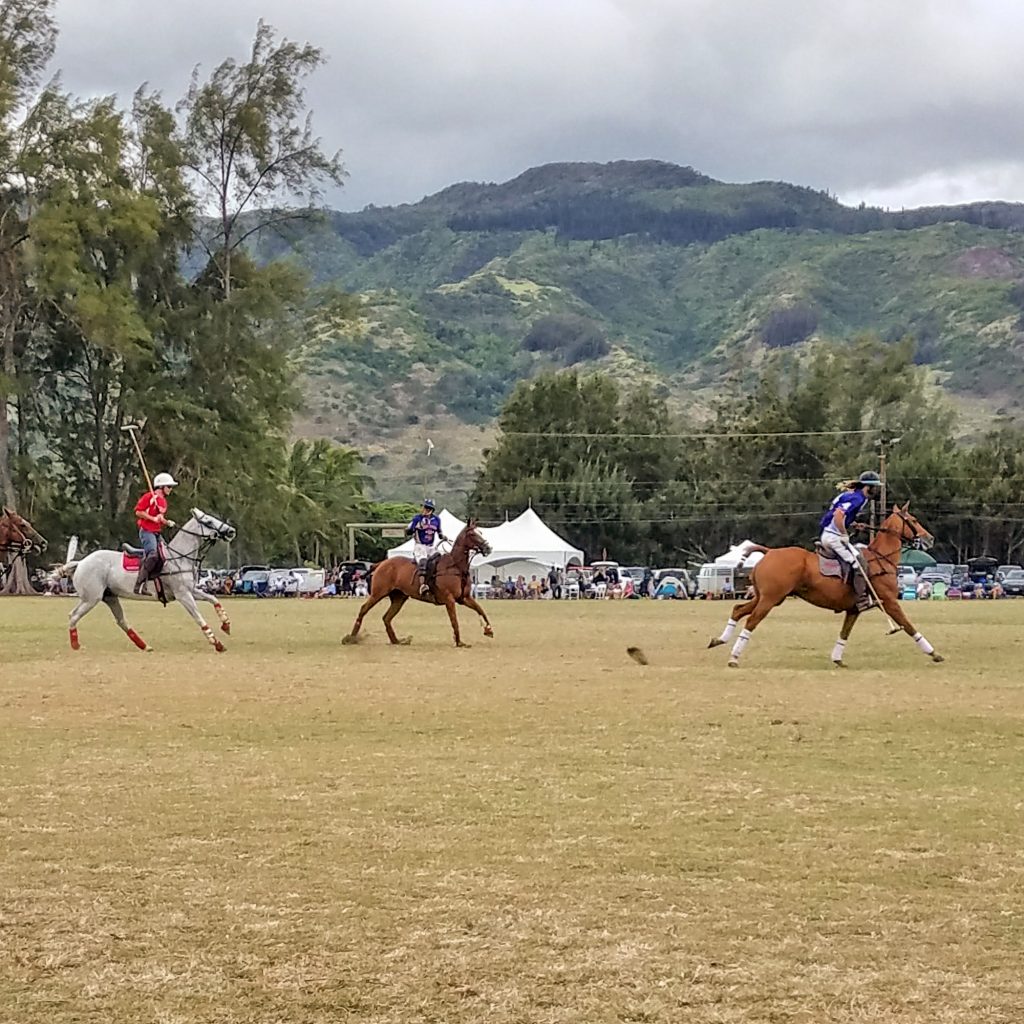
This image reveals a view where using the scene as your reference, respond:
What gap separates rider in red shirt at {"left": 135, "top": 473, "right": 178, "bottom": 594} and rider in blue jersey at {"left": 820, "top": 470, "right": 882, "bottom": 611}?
8.74 metres

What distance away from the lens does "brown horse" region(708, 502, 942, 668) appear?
60.8 ft

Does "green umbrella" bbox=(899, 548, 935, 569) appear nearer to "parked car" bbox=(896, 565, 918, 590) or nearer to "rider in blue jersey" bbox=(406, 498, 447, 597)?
"parked car" bbox=(896, 565, 918, 590)

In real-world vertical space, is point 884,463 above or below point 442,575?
above

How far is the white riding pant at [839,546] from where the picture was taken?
18.9 metres

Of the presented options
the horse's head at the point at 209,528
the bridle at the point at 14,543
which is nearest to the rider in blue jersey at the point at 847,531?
the horse's head at the point at 209,528

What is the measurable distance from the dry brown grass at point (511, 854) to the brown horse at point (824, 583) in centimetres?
281

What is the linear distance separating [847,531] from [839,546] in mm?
296

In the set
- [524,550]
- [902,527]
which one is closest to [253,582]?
[524,550]

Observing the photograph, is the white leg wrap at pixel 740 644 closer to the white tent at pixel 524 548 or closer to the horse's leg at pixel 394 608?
the horse's leg at pixel 394 608

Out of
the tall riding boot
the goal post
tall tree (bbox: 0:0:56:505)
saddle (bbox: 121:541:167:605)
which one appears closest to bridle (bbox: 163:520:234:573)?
saddle (bbox: 121:541:167:605)

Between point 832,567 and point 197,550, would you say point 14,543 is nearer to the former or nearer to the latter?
point 197,550

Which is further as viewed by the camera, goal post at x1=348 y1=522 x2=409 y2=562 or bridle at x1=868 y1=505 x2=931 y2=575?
goal post at x1=348 y1=522 x2=409 y2=562

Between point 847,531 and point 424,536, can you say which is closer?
point 847,531

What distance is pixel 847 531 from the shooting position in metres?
19.0
